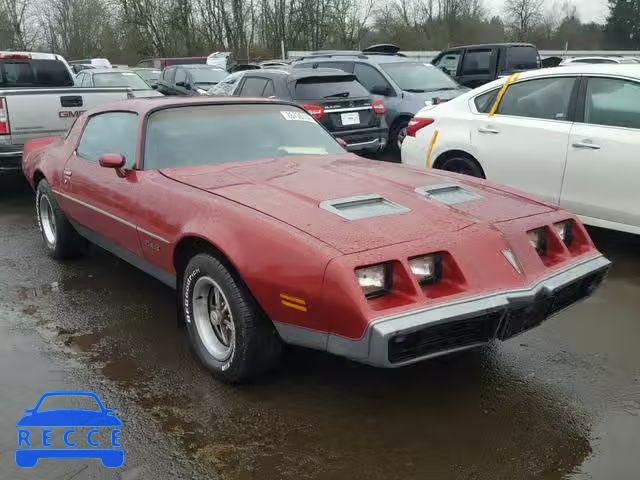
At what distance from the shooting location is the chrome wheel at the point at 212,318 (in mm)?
3172

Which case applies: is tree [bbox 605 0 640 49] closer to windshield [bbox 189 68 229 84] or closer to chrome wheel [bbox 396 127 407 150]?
windshield [bbox 189 68 229 84]

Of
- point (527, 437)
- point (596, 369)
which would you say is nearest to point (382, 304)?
point (527, 437)

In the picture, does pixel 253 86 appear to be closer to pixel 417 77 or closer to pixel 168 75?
pixel 417 77

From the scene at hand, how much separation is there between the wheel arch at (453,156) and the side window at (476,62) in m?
7.51

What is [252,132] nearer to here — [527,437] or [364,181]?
[364,181]

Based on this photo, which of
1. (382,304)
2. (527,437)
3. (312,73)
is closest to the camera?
(382,304)

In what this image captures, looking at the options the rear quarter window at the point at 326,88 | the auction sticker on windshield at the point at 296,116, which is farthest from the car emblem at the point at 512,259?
the rear quarter window at the point at 326,88

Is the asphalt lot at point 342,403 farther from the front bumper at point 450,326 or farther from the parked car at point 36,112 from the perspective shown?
the parked car at point 36,112

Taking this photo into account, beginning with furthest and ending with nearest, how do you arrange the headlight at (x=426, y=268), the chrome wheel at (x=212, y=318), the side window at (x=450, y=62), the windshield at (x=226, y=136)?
1. the side window at (x=450, y=62)
2. the windshield at (x=226, y=136)
3. the chrome wheel at (x=212, y=318)
4. the headlight at (x=426, y=268)

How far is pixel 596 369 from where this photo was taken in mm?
3314

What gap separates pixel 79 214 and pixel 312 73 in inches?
194

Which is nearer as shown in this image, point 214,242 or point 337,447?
point 337,447

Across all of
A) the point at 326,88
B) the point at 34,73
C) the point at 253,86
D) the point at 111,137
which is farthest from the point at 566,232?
the point at 34,73

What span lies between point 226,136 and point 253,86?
5114 millimetres
